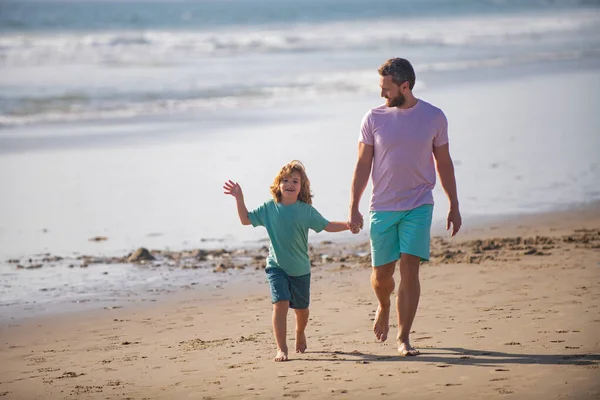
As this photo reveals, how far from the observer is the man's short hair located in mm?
5375

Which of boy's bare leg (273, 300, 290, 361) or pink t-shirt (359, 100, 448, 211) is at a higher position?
pink t-shirt (359, 100, 448, 211)

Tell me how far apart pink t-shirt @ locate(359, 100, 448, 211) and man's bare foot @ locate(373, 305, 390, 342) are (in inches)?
25.7

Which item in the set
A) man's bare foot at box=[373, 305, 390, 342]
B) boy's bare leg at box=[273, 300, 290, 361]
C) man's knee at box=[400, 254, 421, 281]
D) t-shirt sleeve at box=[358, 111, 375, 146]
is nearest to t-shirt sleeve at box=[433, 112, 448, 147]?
t-shirt sleeve at box=[358, 111, 375, 146]

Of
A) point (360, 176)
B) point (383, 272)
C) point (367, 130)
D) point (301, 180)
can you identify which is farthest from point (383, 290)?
point (367, 130)

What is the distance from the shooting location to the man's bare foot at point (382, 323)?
5.76 meters

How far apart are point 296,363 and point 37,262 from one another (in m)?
3.93

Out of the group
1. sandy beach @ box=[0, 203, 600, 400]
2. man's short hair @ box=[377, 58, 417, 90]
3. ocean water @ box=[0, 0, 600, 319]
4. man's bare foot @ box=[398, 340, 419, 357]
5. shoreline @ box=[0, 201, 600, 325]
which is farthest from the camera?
ocean water @ box=[0, 0, 600, 319]

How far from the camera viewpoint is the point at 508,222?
9.75 metres

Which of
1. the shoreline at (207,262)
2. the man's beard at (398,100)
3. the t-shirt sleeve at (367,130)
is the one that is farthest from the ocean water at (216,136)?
the man's beard at (398,100)

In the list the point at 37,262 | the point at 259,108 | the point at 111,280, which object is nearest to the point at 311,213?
the point at 111,280

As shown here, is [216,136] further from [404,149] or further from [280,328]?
[404,149]

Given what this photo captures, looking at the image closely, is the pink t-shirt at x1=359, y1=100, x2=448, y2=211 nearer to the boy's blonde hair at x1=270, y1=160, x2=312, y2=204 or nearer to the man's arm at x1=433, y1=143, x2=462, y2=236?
the man's arm at x1=433, y1=143, x2=462, y2=236

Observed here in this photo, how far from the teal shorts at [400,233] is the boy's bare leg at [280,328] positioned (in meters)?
0.59

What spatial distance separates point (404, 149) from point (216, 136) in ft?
35.0
